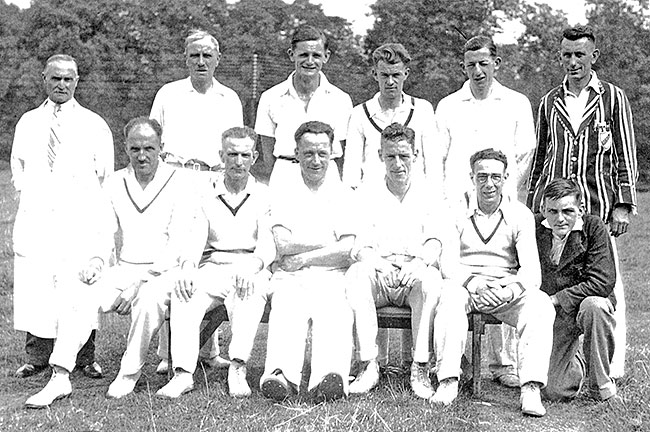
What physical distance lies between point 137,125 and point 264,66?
81.8 ft

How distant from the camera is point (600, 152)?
245 inches

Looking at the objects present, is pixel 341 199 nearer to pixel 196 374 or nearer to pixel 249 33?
pixel 196 374

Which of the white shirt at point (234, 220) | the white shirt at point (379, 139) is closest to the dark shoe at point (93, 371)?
the white shirt at point (234, 220)

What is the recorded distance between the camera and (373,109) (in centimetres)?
660

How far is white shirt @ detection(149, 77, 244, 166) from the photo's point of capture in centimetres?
681

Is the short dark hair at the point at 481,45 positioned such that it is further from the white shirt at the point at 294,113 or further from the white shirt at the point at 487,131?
the white shirt at the point at 294,113

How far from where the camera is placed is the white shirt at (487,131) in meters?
6.45

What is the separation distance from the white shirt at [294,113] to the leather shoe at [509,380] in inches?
77.7

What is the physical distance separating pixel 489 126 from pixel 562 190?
34.2 inches

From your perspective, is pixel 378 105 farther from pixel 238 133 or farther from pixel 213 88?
pixel 213 88

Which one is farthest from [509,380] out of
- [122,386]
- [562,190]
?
[122,386]

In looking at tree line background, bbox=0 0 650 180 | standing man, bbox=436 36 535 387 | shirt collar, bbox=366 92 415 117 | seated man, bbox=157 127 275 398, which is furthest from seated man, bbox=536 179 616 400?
tree line background, bbox=0 0 650 180

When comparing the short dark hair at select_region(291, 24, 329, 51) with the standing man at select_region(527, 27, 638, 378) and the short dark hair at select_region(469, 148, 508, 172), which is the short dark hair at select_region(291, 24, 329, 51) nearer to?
the short dark hair at select_region(469, 148, 508, 172)

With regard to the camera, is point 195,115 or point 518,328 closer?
point 518,328
